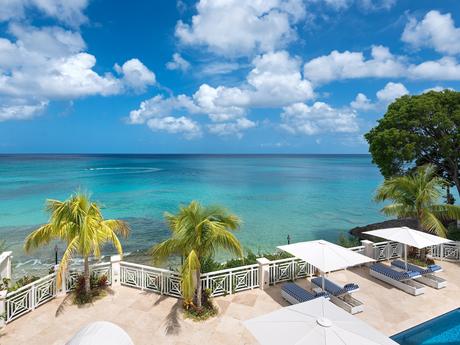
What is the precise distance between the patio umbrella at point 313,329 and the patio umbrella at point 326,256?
237 cm

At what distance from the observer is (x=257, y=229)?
21.5 m

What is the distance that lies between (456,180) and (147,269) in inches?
649

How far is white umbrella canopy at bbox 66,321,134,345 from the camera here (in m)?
3.74

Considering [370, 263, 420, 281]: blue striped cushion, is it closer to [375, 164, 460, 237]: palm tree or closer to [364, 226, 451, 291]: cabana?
[364, 226, 451, 291]: cabana

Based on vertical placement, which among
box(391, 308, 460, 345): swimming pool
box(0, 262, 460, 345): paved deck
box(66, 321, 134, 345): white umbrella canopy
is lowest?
box(391, 308, 460, 345): swimming pool

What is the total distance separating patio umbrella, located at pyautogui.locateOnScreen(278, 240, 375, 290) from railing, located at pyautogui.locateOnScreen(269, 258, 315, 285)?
128cm

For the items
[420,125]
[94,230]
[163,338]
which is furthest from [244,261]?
[420,125]

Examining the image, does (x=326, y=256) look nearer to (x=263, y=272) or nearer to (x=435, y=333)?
(x=263, y=272)

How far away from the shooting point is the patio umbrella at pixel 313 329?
14.3 feet

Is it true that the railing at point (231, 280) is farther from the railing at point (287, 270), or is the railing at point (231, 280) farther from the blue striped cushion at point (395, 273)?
the blue striped cushion at point (395, 273)

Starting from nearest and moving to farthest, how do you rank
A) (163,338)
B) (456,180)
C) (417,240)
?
(163,338) → (417,240) → (456,180)

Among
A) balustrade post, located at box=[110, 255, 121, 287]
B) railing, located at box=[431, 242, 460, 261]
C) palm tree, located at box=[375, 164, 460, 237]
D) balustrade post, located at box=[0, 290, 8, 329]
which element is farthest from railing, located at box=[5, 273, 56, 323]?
railing, located at box=[431, 242, 460, 261]

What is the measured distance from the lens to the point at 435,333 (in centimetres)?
704

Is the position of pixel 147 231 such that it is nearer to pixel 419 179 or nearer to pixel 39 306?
pixel 39 306
